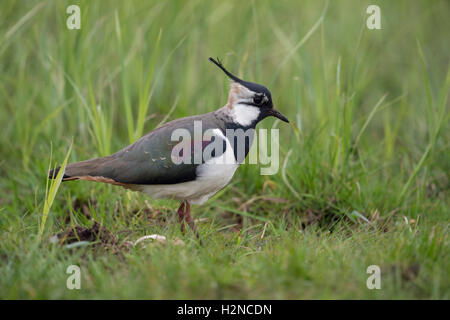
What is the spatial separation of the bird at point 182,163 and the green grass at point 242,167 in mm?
284

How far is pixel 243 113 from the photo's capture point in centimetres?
432

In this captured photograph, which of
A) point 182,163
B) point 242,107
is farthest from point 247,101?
point 182,163

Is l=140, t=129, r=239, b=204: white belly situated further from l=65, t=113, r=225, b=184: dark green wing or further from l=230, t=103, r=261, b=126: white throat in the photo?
l=230, t=103, r=261, b=126: white throat

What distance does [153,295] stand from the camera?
2971 millimetres

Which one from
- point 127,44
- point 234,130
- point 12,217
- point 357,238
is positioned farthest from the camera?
point 127,44

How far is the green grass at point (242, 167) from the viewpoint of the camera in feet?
10.4

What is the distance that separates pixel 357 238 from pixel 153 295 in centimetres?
160

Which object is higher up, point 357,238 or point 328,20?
point 328,20

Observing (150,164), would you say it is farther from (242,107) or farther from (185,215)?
(242,107)

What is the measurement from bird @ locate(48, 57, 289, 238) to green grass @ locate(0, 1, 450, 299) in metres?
0.28

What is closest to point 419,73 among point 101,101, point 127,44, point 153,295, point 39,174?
point 127,44

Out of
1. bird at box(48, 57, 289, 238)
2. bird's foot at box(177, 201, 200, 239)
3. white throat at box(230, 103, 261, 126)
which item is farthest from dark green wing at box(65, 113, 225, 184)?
bird's foot at box(177, 201, 200, 239)
